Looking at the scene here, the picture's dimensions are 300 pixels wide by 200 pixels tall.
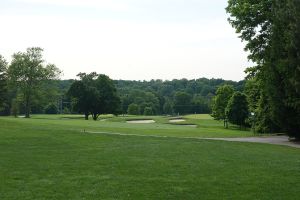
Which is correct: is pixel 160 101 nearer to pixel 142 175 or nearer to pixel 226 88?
pixel 226 88

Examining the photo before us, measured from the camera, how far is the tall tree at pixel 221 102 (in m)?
77.4

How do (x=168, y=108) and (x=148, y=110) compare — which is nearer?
Answer: (x=148, y=110)

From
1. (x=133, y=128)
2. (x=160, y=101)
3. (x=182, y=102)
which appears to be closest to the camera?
(x=133, y=128)

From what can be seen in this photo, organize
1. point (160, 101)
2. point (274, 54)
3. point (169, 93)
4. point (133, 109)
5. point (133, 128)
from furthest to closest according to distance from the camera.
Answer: point (169, 93) → point (160, 101) → point (133, 109) → point (133, 128) → point (274, 54)

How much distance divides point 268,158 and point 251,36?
1834 cm

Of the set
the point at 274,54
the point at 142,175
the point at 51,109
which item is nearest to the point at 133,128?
the point at 274,54

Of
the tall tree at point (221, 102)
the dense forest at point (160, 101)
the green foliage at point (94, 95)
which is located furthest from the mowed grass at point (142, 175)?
the dense forest at point (160, 101)

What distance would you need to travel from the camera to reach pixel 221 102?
78500 millimetres

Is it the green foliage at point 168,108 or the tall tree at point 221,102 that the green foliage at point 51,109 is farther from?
the tall tree at point 221,102

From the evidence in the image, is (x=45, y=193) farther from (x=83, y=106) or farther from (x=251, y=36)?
(x=83, y=106)

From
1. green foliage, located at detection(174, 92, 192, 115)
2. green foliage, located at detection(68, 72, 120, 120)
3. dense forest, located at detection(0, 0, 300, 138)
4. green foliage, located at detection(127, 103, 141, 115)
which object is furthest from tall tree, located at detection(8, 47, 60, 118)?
green foliage, located at detection(174, 92, 192, 115)

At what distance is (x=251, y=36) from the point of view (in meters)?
34.1

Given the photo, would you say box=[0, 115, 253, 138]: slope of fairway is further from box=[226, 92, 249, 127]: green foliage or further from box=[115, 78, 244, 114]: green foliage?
box=[115, 78, 244, 114]: green foliage

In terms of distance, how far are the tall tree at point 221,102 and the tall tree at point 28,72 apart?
31780 millimetres
